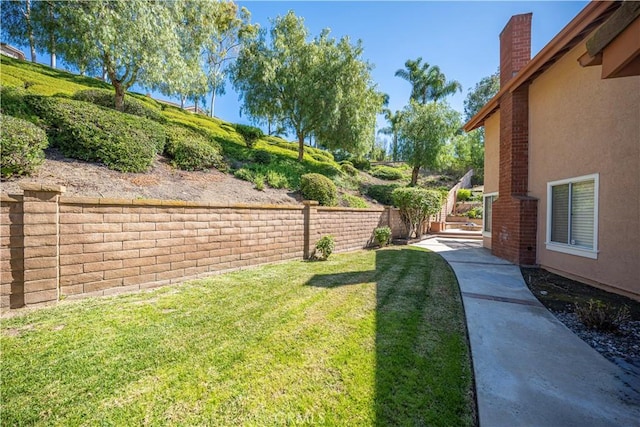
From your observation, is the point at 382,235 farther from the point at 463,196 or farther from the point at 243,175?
the point at 463,196

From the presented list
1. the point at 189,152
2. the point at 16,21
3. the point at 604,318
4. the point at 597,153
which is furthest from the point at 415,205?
the point at 16,21

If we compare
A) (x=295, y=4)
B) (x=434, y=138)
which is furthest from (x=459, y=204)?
(x=295, y=4)

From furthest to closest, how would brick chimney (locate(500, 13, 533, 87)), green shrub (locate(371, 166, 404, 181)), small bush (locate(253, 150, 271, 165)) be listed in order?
green shrub (locate(371, 166, 404, 181))
small bush (locate(253, 150, 271, 165))
brick chimney (locate(500, 13, 533, 87))

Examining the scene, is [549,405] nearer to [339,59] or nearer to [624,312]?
[624,312]

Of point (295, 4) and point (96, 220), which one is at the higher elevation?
point (295, 4)

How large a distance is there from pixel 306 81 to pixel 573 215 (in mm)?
12562

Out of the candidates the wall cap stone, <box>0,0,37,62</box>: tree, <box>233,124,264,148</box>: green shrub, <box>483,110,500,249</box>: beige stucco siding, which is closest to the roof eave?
<box>483,110,500,249</box>: beige stucco siding

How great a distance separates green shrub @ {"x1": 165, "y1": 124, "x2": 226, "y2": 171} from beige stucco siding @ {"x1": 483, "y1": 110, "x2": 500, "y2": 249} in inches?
387

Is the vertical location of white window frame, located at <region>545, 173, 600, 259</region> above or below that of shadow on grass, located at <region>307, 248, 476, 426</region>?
above

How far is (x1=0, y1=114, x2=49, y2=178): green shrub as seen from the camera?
501cm

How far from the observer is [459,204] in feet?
69.0

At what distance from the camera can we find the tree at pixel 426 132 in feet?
57.2

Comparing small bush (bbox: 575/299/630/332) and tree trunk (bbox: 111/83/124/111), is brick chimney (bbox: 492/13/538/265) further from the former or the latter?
tree trunk (bbox: 111/83/124/111)

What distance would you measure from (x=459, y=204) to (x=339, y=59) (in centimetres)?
1446
